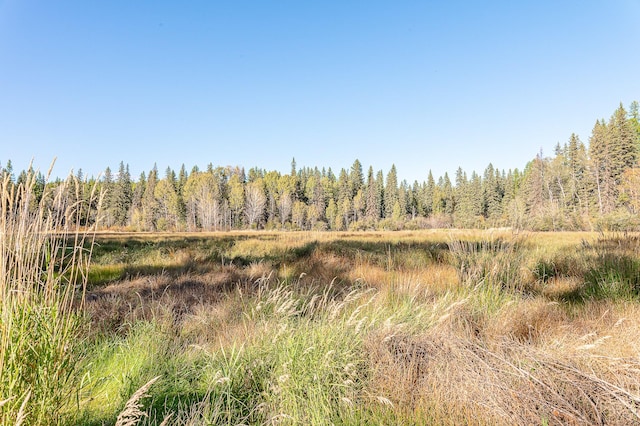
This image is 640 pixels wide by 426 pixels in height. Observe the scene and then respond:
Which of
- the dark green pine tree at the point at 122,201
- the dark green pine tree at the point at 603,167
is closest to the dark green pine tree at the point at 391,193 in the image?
the dark green pine tree at the point at 603,167

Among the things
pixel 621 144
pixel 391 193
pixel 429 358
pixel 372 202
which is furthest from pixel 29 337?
pixel 391 193

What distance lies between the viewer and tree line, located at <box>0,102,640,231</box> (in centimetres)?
4144

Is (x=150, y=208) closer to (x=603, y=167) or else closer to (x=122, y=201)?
(x=122, y=201)

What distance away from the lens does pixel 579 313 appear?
3.48 m

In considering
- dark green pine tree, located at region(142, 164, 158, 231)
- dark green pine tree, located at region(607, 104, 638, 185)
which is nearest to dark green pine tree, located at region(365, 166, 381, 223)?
dark green pine tree, located at region(607, 104, 638, 185)

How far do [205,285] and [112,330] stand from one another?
7.26 ft

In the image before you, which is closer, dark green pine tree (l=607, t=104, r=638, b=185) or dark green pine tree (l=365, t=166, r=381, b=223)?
dark green pine tree (l=607, t=104, r=638, b=185)

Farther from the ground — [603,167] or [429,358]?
[603,167]

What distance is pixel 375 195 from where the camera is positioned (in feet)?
234

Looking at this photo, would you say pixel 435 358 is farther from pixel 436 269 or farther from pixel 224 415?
pixel 436 269

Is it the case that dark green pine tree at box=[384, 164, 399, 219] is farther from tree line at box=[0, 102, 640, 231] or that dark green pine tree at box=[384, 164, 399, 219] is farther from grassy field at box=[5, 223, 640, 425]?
grassy field at box=[5, 223, 640, 425]

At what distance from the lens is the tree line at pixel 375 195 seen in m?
41.4

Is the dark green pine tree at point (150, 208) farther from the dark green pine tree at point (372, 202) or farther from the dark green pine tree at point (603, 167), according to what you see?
the dark green pine tree at point (603, 167)

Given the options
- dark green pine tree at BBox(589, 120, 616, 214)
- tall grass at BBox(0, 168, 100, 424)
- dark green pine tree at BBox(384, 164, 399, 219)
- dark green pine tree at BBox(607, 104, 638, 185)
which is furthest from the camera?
dark green pine tree at BBox(384, 164, 399, 219)
